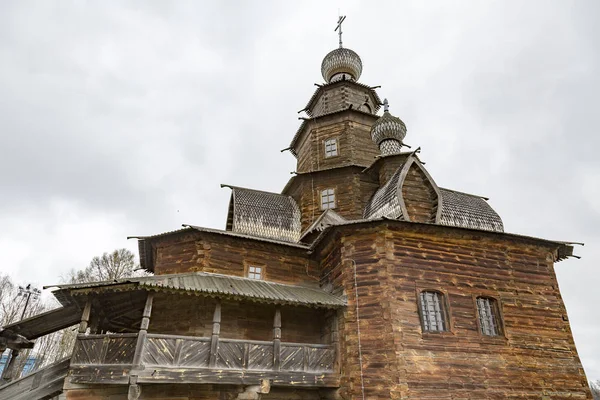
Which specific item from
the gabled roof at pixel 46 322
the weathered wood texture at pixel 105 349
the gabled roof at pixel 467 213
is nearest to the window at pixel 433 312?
the gabled roof at pixel 467 213

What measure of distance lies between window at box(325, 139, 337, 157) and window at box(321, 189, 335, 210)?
2122 millimetres

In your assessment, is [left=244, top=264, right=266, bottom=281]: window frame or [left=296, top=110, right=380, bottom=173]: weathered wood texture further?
[left=296, top=110, right=380, bottom=173]: weathered wood texture

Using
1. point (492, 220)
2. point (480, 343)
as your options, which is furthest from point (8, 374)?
point (492, 220)

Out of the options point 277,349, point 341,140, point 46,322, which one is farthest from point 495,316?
point 46,322

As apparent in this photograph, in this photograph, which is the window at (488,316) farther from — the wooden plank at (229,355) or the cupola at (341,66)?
the cupola at (341,66)

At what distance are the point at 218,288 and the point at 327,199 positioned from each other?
26.9 ft

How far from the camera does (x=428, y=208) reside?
1423 centimetres

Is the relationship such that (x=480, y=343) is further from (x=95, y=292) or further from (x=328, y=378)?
(x=95, y=292)

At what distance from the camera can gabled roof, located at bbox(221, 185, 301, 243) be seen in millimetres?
16172

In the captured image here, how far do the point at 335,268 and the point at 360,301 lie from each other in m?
1.71

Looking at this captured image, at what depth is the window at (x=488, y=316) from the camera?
11.7 metres

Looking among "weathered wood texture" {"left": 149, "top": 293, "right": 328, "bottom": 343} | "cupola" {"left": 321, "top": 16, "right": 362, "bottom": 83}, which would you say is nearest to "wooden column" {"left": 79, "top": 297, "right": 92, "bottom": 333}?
"weathered wood texture" {"left": 149, "top": 293, "right": 328, "bottom": 343}

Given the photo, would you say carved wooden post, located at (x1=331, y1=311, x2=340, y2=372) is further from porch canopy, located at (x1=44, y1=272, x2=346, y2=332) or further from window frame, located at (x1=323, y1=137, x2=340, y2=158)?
window frame, located at (x1=323, y1=137, x2=340, y2=158)

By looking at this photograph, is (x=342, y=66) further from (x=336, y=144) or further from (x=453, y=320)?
(x=453, y=320)
